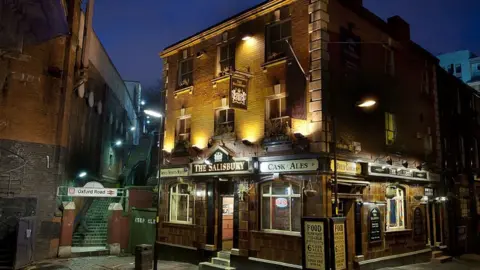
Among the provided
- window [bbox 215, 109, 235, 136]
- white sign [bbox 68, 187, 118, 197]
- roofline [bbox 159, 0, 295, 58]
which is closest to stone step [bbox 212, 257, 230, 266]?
window [bbox 215, 109, 235, 136]

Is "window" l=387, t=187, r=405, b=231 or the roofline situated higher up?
the roofline

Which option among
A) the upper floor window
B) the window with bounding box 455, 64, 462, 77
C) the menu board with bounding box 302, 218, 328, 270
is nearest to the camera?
the menu board with bounding box 302, 218, 328, 270

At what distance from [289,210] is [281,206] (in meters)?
0.42

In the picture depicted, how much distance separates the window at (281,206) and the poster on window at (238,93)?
136 inches

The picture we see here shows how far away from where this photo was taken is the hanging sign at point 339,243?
11594mm

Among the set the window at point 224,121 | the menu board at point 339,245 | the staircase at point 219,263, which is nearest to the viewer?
the menu board at point 339,245

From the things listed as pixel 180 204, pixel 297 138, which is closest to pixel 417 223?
pixel 297 138

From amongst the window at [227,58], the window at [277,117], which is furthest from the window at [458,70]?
→ the window at [277,117]

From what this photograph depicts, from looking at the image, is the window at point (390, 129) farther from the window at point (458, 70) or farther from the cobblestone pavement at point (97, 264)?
the window at point (458, 70)

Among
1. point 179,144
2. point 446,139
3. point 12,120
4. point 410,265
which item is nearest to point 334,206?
point 410,265

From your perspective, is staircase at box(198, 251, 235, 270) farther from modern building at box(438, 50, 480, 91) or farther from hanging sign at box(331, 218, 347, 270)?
modern building at box(438, 50, 480, 91)

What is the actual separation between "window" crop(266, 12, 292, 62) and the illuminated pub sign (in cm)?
448

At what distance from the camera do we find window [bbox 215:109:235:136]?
17.2m

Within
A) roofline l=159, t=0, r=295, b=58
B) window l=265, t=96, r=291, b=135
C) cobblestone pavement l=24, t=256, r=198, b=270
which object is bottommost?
cobblestone pavement l=24, t=256, r=198, b=270
